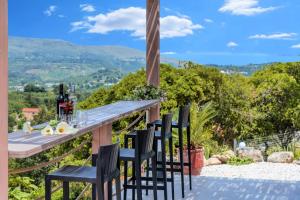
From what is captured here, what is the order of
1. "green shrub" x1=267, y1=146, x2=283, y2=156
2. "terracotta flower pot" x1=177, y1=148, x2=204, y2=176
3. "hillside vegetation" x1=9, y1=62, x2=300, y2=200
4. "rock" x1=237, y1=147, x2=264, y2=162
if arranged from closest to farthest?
1. "terracotta flower pot" x1=177, y1=148, x2=204, y2=176
2. "rock" x1=237, y1=147, x2=264, y2=162
3. "green shrub" x1=267, y1=146, x2=283, y2=156
4. "hillside vegetation" x1=9, y1=62, x2=300, y2=200

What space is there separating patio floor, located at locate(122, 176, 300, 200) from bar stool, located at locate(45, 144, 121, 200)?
6.40 ft

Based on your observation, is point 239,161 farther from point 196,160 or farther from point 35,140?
point 35,140

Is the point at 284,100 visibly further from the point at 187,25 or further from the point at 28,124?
the point at 28,124

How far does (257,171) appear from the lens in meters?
7.21

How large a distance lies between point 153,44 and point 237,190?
2.00 meters

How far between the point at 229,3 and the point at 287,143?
586 centimetres

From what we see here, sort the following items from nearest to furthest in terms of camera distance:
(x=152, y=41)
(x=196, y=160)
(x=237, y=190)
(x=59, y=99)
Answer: (x=59, y=99) < (x=237, y=190) < (x=152, y=41) < (x=196, y=160)

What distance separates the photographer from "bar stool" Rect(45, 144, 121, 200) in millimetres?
2422

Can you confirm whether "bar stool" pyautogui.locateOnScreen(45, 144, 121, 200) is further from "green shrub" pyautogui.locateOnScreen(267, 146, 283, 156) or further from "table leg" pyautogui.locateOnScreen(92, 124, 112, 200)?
"green shrub" pyautogui.locateOnScreen(267, 146, 283, 156)

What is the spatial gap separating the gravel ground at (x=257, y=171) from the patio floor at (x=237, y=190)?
1409 mm

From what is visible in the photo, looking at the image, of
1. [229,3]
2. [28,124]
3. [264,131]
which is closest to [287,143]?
[264,131]

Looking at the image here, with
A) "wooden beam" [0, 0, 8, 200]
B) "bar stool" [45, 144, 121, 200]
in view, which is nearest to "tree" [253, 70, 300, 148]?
"bar stool" [45, 144, 121, 200]

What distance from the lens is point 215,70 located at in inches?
386

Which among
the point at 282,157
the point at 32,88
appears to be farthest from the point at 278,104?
the point at 32,88
